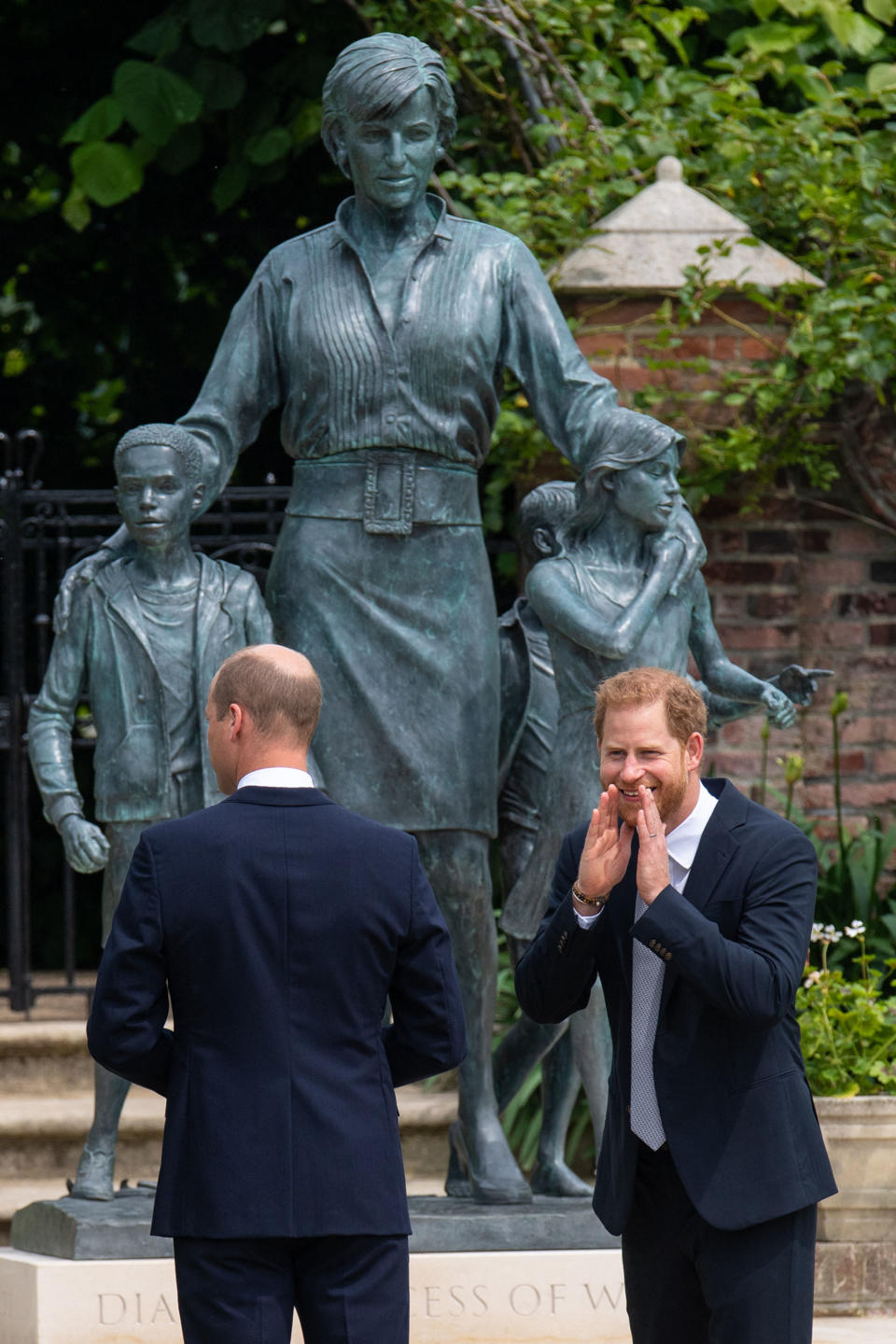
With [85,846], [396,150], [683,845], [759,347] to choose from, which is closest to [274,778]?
[683,845]

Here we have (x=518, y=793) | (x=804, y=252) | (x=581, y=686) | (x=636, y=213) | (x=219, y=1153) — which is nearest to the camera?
(x=219, y=1153)

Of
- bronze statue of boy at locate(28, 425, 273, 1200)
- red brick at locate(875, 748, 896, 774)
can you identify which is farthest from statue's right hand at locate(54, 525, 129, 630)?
red brick at locate(875, 748, 896, 774)

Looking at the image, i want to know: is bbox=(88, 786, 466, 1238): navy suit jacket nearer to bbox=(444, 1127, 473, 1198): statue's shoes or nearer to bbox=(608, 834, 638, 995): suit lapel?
bbox=(608, 834, 638, 995): suit lapel

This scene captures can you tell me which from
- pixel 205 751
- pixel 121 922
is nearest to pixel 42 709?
pixel 205 751

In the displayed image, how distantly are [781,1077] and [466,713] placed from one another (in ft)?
5.92

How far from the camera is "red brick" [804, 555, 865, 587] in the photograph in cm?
684

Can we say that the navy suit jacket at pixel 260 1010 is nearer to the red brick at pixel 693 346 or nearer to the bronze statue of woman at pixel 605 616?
the bronze statue of woman at pixel 605 616

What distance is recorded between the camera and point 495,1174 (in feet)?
15.2

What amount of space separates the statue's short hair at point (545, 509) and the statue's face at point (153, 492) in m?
0.86

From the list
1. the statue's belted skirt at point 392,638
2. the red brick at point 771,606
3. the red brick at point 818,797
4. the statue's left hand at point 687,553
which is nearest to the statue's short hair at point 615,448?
the statue's left hand at point 687,553

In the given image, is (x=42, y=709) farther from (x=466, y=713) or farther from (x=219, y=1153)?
(x=219, y=1153)

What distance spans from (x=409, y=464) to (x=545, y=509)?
502 mm

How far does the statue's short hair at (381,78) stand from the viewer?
4.39 meters

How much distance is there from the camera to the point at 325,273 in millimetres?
4609
